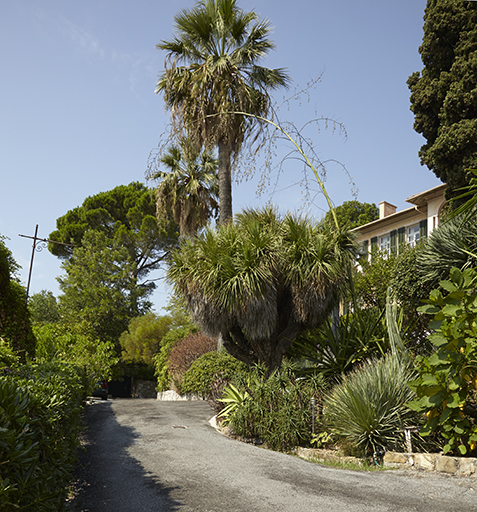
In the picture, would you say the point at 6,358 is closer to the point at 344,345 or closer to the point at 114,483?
the point at 114,483

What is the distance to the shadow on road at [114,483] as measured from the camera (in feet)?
15.3

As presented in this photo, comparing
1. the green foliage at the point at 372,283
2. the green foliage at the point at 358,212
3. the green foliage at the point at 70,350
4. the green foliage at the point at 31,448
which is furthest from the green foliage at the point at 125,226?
the green foliage at the point at 31,448

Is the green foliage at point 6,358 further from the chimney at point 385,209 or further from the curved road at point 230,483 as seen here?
the chimney at point 385,209

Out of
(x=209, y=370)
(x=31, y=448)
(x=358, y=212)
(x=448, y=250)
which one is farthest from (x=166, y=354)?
(x=358, y=212)

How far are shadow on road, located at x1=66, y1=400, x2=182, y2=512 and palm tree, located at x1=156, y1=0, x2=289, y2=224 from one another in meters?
9.89

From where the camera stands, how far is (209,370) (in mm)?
14500

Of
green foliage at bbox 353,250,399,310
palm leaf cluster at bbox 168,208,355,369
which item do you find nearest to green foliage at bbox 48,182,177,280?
green foliage at bbox 353,250,399,310

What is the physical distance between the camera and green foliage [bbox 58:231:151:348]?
2903cm

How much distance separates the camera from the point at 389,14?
24.4 feet

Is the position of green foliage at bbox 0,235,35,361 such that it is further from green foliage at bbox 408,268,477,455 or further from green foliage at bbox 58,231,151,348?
green foliage at bbox 58,231,151,348

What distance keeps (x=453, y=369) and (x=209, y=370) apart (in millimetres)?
9329

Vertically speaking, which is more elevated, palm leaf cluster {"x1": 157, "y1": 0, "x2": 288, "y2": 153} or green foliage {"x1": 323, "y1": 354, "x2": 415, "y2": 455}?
palm leaf cluster {"x1": 157, "y1": 0, "x2": 288, "y2": 153}

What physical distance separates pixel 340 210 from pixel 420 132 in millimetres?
22748

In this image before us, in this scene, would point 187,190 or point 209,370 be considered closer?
point 209,370
